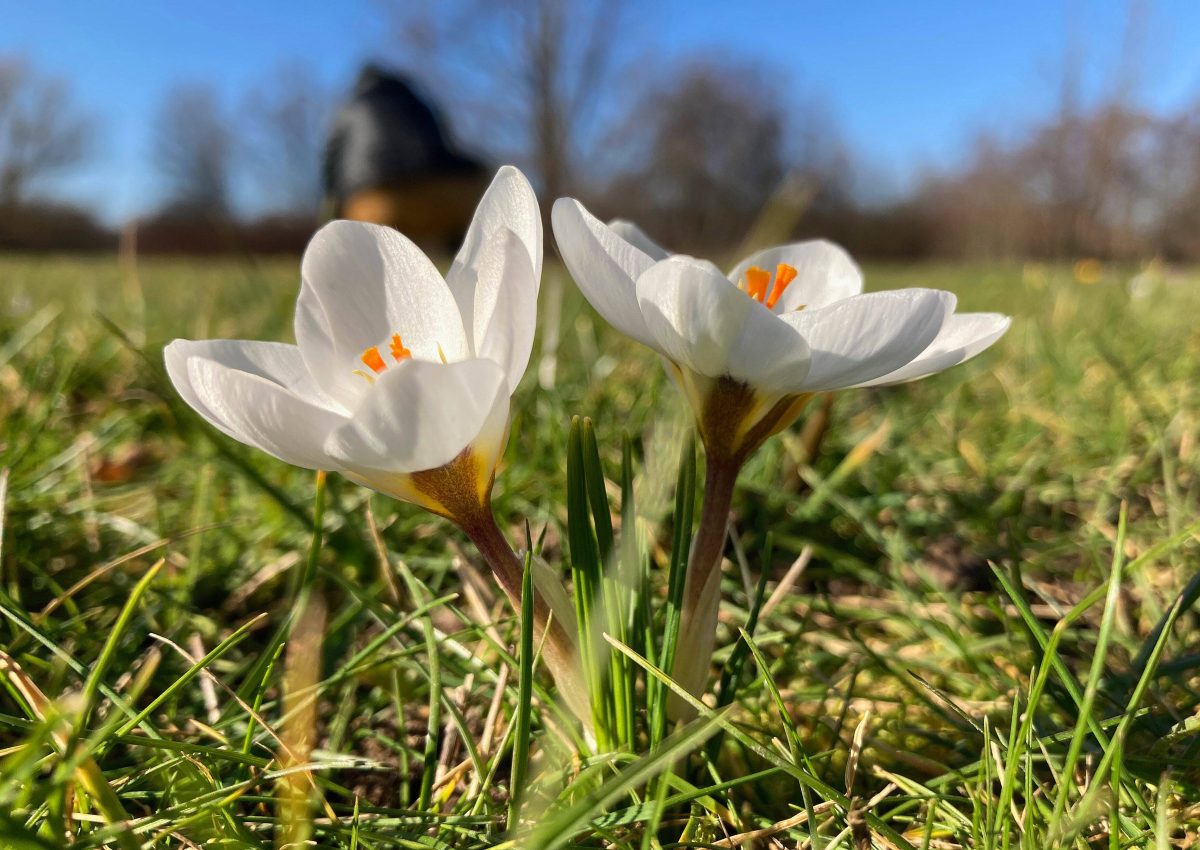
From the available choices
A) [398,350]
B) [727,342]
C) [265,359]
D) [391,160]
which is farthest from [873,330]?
[391,160]

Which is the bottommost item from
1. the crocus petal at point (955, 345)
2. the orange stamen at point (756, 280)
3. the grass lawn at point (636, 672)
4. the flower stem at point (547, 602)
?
the grass lawn at point (636, 672)

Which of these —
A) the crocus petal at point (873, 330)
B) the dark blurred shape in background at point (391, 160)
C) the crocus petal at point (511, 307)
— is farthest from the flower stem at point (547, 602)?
the dark blurred shape in background at point (391, 160)

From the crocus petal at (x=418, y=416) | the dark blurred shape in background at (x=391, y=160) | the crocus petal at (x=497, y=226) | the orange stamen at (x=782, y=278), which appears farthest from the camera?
the dark blurred shape in background at (x=391, y=160)

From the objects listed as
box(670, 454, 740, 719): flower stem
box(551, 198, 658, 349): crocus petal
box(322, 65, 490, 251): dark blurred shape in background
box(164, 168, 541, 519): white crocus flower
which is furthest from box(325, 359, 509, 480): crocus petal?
box(322, 65, 490, 251): dark blurred shape in background

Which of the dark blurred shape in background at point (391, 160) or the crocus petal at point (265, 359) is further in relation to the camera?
the dark blurred shape in background at point (391, 160)

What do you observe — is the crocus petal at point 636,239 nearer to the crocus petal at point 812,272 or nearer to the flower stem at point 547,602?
the crocus petal at point 812,272

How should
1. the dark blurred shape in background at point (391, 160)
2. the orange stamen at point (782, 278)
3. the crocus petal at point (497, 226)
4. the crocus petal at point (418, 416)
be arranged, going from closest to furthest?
1. the crocus petal at point (418, 416)
2. the crocus petal at point (497, 226)
3. the orange stamen at point (782, 278)
4. the dark blurred shape in background at point (391, 160)

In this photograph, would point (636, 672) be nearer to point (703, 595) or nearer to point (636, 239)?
point (703, 595)
